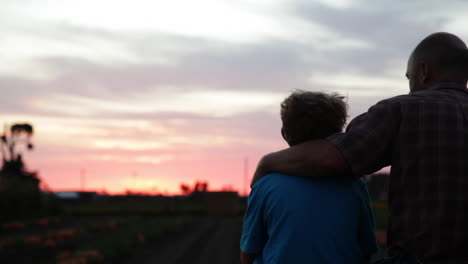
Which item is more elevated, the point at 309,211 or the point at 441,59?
the point at 441,59

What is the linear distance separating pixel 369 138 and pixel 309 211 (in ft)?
1.25

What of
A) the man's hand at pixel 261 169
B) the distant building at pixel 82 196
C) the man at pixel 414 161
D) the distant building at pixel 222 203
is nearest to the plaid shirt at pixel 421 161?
the man at pixel 414 161

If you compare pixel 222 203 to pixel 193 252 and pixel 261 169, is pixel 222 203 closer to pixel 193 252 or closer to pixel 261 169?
pixel 193 252

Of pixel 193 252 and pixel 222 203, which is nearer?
pixel 193 252

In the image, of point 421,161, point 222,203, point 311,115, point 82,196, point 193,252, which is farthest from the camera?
point 82,196

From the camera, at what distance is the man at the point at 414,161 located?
8.96ft

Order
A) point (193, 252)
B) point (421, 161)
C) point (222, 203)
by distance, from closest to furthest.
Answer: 1. point (421, 161)
2. point (193, 252)
3. point (222, 203)

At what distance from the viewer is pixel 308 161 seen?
2883 mm

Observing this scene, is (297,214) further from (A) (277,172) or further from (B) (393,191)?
(B) (393,191)

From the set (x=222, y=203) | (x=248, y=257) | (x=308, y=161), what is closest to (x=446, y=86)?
(x=308, y=161)

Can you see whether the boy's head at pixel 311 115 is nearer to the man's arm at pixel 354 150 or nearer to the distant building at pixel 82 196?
the man's arm at pixel 354 150

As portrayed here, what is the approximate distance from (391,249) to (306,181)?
0.43 metres

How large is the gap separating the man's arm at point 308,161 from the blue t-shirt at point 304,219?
0.04m

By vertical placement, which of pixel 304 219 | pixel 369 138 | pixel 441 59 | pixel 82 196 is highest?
pixel 441 59
